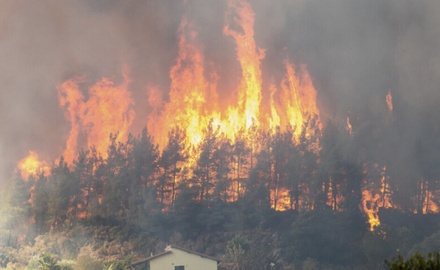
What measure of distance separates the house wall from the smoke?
46.4 metres

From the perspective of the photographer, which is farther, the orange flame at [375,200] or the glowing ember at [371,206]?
the orange flame at [375,200]

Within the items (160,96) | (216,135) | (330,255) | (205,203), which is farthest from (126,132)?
(330,255)

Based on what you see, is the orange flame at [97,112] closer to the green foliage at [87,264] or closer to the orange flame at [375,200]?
the green foliage at [87,264]

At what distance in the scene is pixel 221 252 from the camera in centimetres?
9844

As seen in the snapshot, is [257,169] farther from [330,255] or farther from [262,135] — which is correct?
[330,255]

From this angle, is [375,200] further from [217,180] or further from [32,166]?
[32,166]

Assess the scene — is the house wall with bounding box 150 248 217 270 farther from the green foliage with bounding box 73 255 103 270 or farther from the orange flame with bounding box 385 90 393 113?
the orange flame with bounding box 385 90 393 113

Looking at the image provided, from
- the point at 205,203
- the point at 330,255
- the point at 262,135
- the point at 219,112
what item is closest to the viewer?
the point at 330,255

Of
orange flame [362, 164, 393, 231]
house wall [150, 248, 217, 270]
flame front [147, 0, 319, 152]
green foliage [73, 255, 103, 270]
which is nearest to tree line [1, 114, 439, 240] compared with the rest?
orange flame [362, 164, 393, 231]

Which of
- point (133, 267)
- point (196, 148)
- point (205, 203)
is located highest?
point (196, 148)

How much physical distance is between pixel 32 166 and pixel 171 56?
1263 inches

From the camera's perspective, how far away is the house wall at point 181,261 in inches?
3206

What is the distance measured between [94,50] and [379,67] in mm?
53084

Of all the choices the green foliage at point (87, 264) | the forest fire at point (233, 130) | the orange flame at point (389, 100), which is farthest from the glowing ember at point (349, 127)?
the green foliage at point (87, 264)
